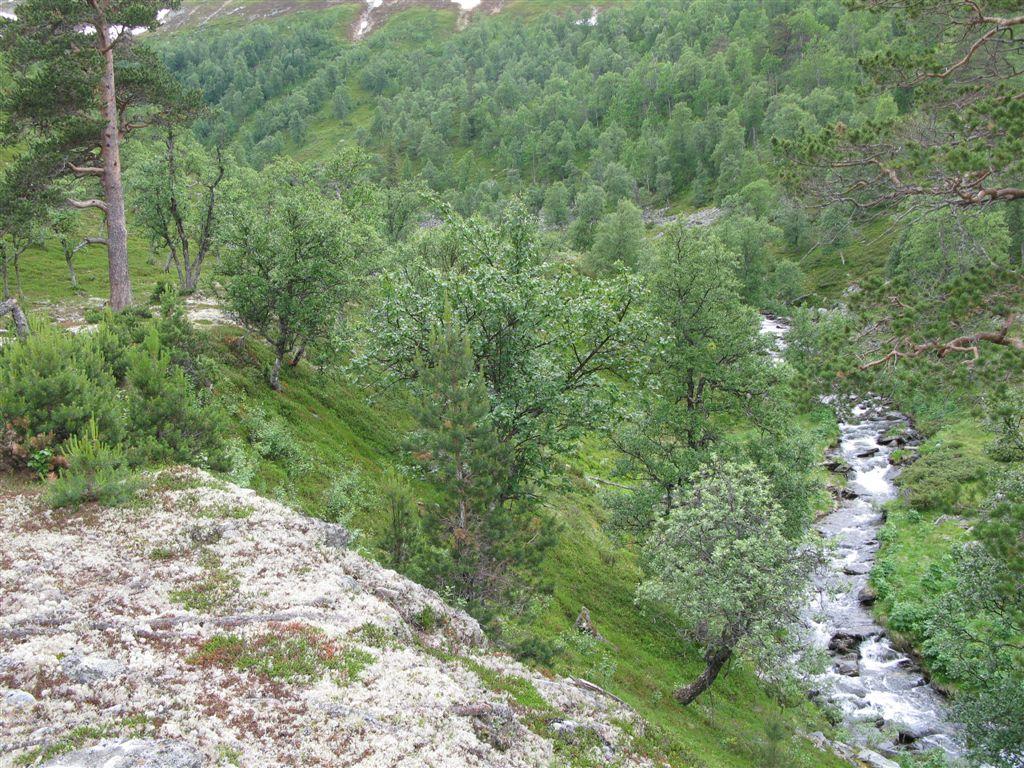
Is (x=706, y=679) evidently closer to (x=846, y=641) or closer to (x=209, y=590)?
(x=846, y=641)

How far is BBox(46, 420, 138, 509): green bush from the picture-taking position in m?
13.1

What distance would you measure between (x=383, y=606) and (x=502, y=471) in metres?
6.34

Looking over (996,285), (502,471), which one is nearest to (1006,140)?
(996,285)

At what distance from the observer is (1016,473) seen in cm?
2459

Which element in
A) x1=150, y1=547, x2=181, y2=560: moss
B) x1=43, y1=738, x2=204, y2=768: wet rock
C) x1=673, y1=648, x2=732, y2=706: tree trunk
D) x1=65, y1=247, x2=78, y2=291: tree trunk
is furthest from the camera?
x1=65, y1=247, x2=78, y2=291: tree trunk

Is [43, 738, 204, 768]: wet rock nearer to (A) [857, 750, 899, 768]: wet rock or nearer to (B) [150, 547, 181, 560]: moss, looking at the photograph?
(B) [150, 547, 181, 560]: moss

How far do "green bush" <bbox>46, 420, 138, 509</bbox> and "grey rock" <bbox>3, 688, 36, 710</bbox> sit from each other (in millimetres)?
6212

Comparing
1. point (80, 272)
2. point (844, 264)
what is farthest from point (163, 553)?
point (844, 264)

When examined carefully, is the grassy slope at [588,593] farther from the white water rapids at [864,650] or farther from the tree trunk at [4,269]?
the tree trunk at [4,269]

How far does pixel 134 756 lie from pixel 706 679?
1999cm

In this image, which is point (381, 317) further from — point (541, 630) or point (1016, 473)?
point (1016, 473)

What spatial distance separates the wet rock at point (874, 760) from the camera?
75.4 ft

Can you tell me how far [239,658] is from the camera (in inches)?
372

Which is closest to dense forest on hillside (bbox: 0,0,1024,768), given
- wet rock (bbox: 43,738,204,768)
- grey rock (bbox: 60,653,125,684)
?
wet rock (bbox: 43,738,204,768)
